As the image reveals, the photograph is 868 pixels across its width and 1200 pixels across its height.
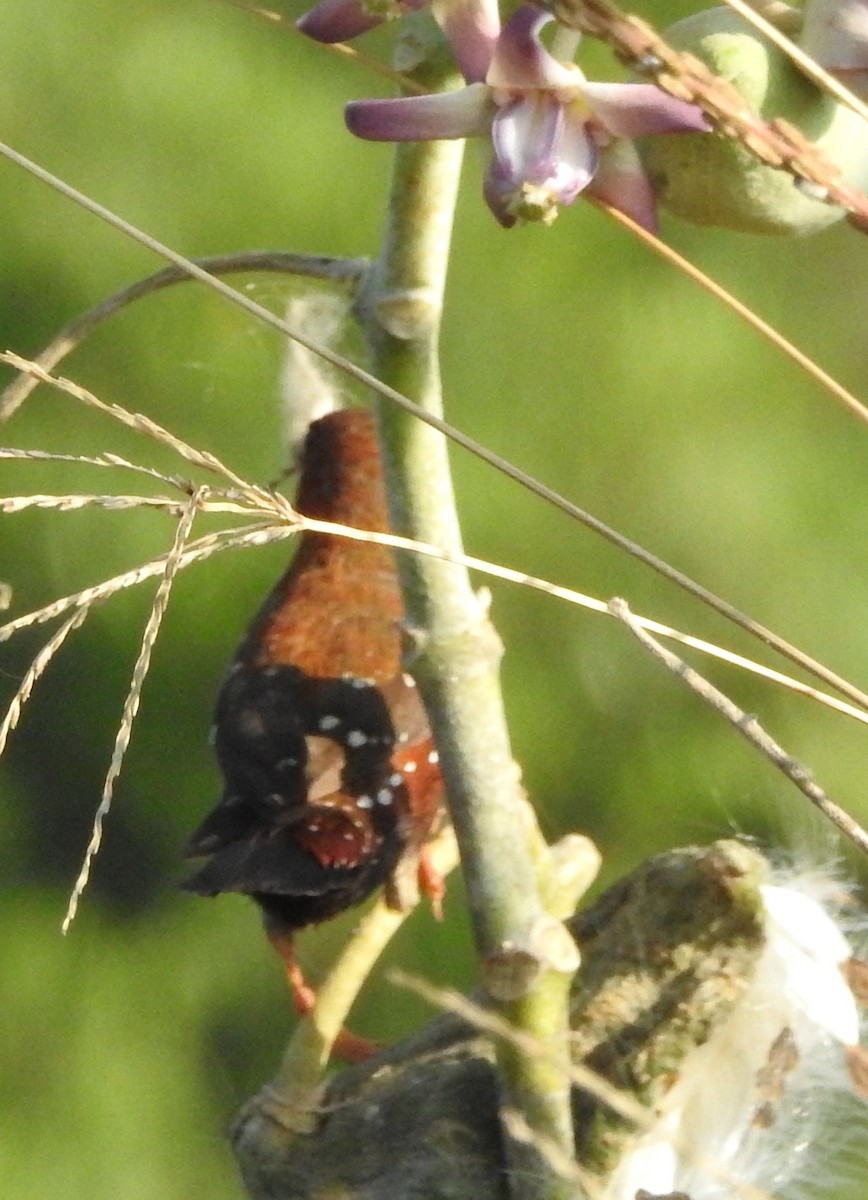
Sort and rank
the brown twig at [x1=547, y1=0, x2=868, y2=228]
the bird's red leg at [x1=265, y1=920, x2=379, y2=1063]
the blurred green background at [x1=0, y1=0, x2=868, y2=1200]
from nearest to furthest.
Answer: the brown twig at [x1=547, y1=0, x2=868, y2=228] < the bird's red leg at [x1=265, y1=920, x2=379, y2=1063] < the blurred green background at [x1=0, y1=0, x2=868, y2=1200]

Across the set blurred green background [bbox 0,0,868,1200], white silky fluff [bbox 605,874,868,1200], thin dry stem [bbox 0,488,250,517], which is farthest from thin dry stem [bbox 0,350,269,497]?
blurred green background [bbox 0,0,868,1200]

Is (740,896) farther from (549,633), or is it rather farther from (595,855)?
(549,633)

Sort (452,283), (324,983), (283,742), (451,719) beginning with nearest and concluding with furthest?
(451,719)
(324,983)
(283,742)
(452,283)

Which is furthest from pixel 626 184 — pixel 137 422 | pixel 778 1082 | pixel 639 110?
pixel 778 1082

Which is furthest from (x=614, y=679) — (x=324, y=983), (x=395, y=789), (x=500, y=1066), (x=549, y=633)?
(x=500, y=1066)

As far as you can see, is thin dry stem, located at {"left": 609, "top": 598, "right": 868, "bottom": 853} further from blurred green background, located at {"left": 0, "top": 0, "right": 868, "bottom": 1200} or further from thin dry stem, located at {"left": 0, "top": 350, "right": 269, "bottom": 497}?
blurred green background, located at {"left": 0, "top": 0, "right": 868, "bottom": 1200}

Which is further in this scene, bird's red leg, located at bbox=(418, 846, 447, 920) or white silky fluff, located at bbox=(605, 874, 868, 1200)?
bird's red leg, located at bbox=(418, 846, 447, 920)

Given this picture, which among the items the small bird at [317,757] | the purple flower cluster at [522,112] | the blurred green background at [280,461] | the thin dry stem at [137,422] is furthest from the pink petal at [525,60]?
the blurred green background at [280,461]
